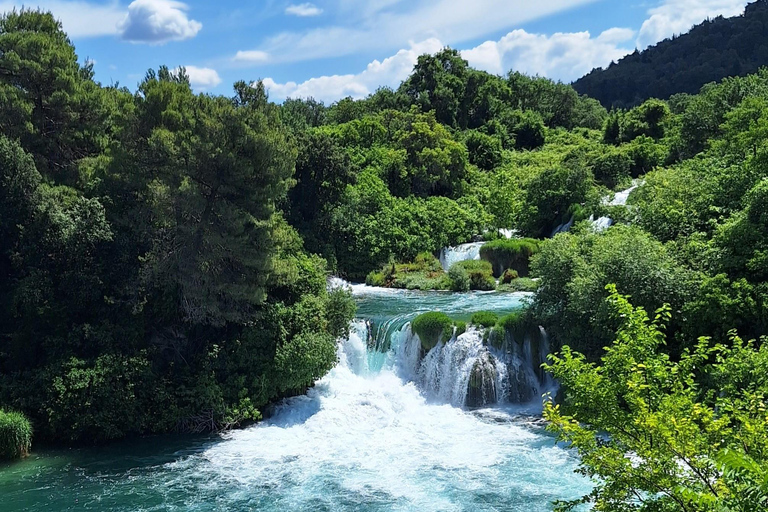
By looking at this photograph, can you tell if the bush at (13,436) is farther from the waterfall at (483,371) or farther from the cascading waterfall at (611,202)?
the cascading waterfall at (611,202)

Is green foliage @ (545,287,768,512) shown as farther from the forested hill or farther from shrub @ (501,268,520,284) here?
the forested hill

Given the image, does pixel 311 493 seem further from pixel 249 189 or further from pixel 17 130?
pixel 17 130

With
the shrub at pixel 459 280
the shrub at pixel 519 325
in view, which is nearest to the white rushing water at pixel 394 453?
the shrub at pixel 519 325

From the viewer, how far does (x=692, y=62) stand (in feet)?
333

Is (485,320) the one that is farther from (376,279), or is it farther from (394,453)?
(376,279)

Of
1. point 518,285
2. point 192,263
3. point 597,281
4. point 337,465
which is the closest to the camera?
point 337,465

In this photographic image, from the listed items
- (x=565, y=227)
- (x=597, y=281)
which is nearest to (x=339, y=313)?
(x=597, y=281)

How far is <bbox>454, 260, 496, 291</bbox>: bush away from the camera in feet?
97.9

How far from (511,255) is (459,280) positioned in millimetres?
3604

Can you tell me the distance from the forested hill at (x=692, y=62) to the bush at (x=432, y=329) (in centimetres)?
8606

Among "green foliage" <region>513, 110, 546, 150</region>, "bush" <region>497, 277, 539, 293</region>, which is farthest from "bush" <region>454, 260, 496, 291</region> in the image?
"green foliage" <region>513, 110, 546, 150</region>

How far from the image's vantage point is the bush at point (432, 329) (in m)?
20.4

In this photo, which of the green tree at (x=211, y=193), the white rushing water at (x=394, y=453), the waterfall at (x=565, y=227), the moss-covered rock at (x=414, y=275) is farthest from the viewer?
the waterfall at (x=565, y=227)

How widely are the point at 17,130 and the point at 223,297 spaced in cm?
939
